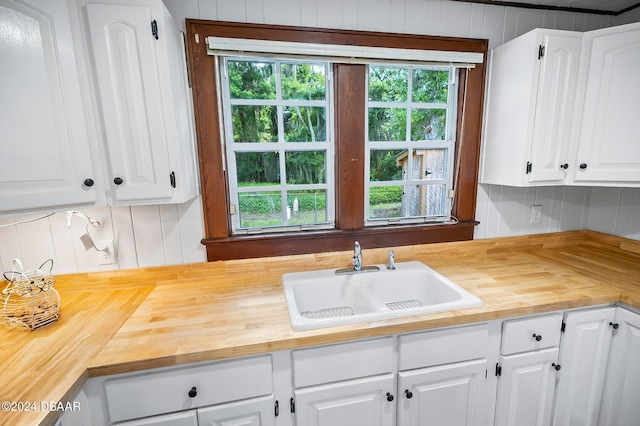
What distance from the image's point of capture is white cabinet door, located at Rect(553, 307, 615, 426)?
1228 millimetres

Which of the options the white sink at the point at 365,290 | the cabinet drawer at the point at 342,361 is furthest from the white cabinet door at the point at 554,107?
the cabinet drawer at the point at 342,361

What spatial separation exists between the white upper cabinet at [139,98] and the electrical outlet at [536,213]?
2.00 metres

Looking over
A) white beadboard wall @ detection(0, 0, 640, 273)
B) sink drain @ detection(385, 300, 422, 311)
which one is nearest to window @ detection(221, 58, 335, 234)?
white beadboard wall @ detection(0, 0, 640, 273)

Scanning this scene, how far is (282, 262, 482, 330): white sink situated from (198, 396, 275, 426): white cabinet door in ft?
1.25

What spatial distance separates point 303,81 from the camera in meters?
1.45

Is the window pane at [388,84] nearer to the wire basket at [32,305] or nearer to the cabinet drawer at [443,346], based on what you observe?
the cabinet drawer at [443,346]

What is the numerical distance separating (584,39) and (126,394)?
2428 millimetres

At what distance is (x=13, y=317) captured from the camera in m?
1.03

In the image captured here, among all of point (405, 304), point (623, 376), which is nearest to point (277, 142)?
point (405, 304)

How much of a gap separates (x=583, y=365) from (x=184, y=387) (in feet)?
5.51

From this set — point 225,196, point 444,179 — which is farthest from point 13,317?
point 444,179

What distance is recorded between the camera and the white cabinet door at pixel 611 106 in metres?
1.32

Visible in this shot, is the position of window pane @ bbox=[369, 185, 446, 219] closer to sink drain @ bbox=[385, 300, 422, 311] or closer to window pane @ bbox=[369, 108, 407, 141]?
window pane @ bbox=[369, 108, 407, 141]

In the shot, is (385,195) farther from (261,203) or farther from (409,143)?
(261,203)
